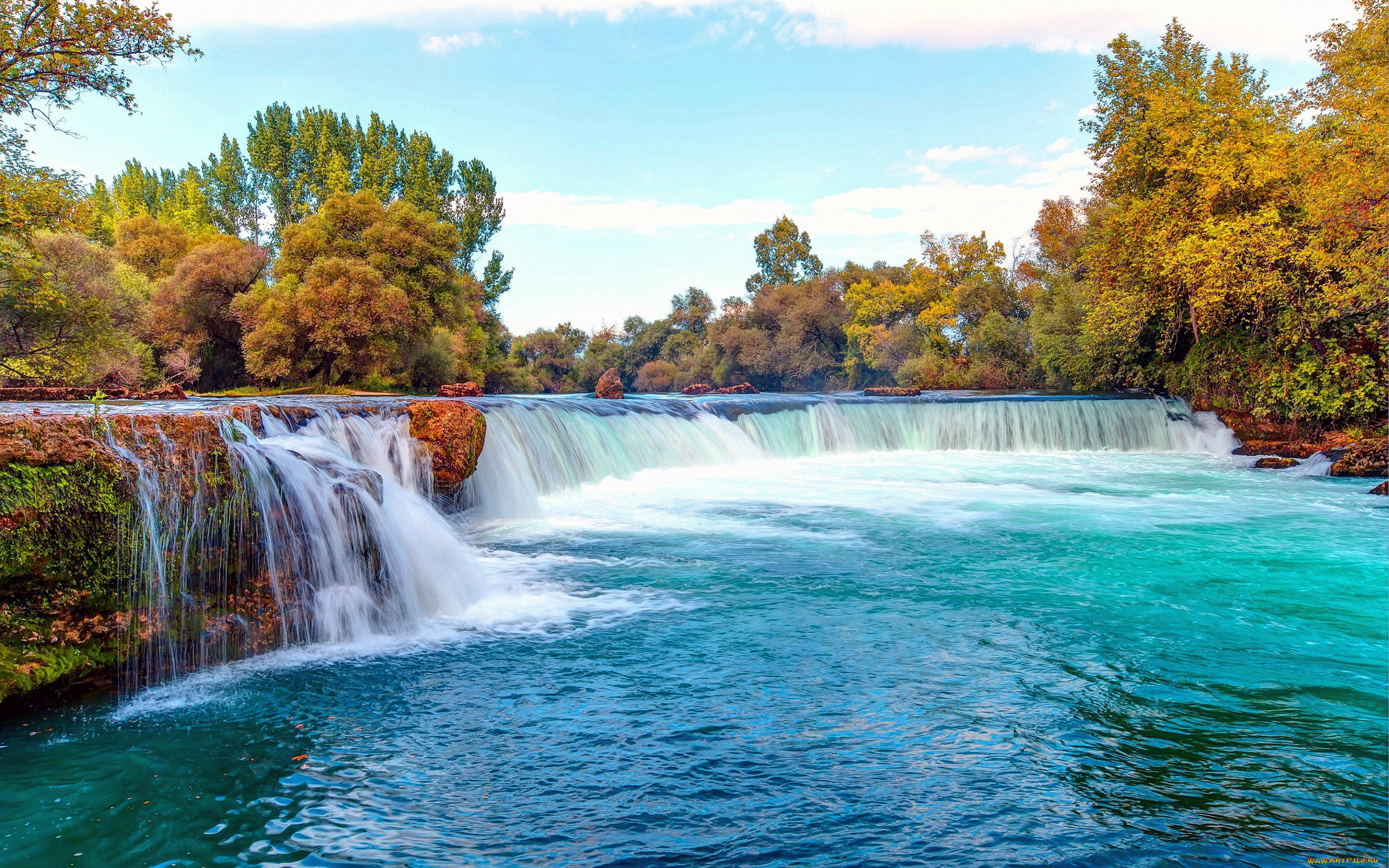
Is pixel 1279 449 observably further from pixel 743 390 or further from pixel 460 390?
pixel 743 390

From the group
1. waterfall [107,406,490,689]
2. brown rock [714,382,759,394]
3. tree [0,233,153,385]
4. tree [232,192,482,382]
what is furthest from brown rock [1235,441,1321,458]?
tree [232,192,482,382]

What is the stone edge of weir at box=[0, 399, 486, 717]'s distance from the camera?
4.80m

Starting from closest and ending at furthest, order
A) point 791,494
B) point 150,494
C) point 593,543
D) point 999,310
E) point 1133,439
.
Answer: point 150,494
point 593,543
point 791,494
point 1133,439
point 999,310

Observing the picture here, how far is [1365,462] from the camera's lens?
1584cm

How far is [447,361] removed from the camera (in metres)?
32.3

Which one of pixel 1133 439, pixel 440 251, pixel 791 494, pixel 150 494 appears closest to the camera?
pixel 150 494

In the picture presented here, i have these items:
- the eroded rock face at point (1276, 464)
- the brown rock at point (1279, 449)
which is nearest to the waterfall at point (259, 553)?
the eroded rock face at point (1276, 464)

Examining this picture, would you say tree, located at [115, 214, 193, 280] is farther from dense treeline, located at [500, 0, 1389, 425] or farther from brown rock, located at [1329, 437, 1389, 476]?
brown rock, located at [1329, 437, 1389, 476]

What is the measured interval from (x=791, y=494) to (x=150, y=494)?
10.2 metres

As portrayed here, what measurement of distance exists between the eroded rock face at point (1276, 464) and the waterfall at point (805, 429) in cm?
395

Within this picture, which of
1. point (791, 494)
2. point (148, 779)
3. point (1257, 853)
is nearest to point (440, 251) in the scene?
point (791, 494)

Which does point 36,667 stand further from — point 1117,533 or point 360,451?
point 1117,533

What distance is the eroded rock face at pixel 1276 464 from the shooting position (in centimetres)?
1755

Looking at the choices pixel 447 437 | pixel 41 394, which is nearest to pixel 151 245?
pixel 41 394
